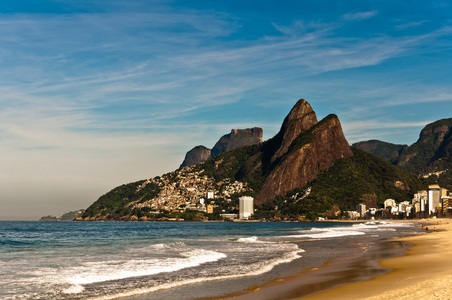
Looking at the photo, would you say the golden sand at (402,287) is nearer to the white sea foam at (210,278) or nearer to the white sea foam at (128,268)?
the white sea foam at (210,278)

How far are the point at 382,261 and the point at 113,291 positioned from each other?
1809 centimetres

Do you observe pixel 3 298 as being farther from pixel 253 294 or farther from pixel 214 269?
pixel 214 269

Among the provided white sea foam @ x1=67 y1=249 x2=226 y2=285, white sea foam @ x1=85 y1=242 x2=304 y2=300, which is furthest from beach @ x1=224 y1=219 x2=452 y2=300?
white sea foam @ x1=67 y1=249 x2=226 y2=285

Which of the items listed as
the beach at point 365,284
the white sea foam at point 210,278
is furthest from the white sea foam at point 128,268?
the beach at point 365,284

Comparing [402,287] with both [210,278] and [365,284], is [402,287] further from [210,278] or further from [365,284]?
[210,278]

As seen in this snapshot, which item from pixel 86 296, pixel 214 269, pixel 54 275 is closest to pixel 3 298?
pixel 86 296

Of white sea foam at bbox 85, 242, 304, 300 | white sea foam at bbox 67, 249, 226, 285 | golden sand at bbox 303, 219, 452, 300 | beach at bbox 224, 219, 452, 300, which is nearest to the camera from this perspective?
golden sand at bbox 303, 219, 452, 300

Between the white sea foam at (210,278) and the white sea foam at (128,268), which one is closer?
the white sea foam at (210,278)

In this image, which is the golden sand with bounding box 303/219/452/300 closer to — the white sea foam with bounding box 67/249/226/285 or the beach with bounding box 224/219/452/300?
the beach with bounding box 224/219/452/300

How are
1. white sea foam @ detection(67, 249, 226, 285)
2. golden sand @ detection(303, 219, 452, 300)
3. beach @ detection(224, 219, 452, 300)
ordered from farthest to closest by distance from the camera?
white sea foam @ detection(67, 249, 226, 285) < beach @ detection(224, 219, 452, 300) < golden sand @ detection(303, 219, 452, 300)

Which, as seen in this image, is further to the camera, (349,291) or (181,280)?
(181,280)

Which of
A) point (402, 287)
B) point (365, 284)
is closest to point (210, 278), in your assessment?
point (365, 284)

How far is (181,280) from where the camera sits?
2142cm

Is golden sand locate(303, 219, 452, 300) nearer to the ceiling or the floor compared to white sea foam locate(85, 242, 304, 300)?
nearer to the ceiling
